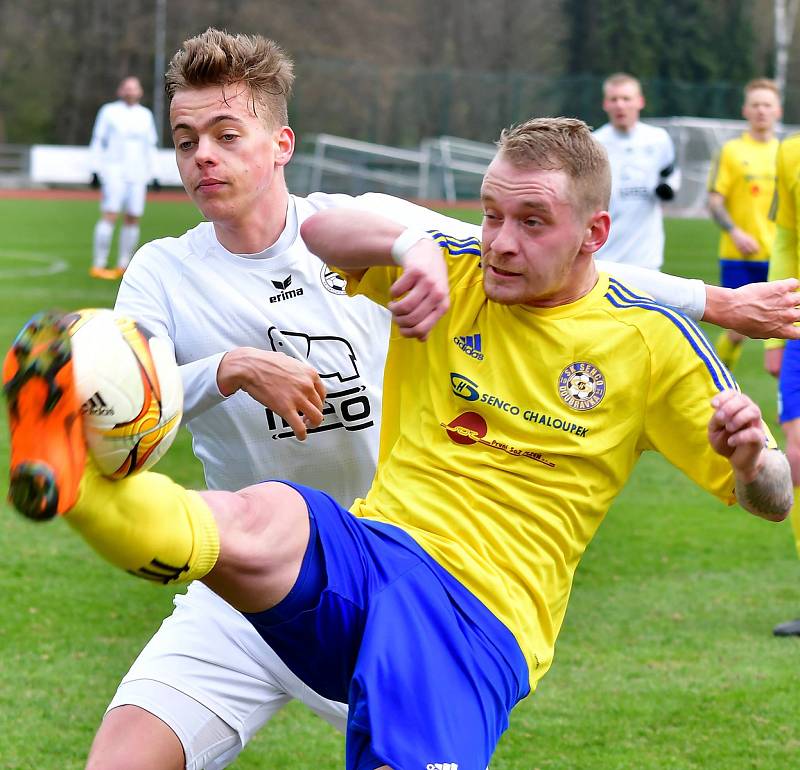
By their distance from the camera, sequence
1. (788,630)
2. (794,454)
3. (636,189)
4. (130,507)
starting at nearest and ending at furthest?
1. (130,507)
2. (794,454)
3. (788,630)
4. (636,189)

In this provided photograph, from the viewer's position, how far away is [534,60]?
190ft

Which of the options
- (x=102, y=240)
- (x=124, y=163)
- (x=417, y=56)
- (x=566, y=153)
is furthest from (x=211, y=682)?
(x=417, y=56)

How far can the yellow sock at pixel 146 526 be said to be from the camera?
2236 millimetres

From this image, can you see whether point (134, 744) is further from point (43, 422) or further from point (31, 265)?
point (31, 265)

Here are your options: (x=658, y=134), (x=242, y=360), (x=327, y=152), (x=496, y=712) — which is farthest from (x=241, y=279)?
(x=327, y=152)

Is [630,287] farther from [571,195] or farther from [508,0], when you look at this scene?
[508,0]

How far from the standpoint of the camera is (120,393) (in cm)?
224

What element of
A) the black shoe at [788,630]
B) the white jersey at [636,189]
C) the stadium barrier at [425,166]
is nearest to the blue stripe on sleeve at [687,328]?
the black shoe at [788,630]

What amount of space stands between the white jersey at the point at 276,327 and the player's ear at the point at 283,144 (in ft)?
0.54

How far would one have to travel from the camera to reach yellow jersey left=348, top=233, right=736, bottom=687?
288 cm

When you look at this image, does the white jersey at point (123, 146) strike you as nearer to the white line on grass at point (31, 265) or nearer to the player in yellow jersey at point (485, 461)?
the white line on grass at point (31, 265)

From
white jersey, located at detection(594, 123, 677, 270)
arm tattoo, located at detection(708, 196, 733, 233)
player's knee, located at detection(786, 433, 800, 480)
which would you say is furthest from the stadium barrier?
player's knee, located at detection(786, 433, 800, 480)

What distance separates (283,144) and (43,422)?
5.48 ft

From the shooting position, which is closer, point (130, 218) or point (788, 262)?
point (788, 262)
